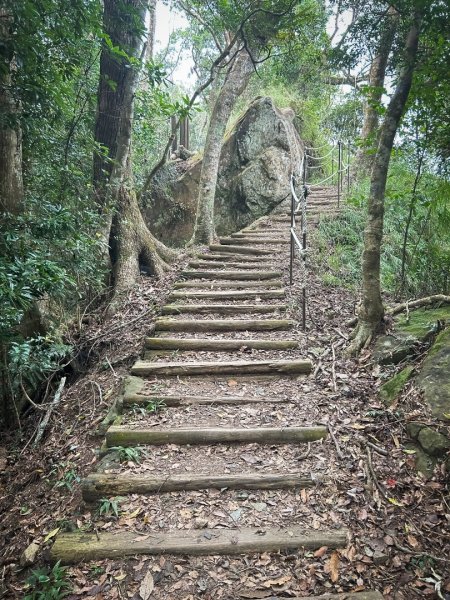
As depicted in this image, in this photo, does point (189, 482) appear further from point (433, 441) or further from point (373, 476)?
point (433, 441)

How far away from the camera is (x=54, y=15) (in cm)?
336

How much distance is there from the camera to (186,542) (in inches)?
91.0

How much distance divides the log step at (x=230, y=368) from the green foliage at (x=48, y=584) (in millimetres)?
1901

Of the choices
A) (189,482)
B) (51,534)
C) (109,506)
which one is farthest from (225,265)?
(51,534)

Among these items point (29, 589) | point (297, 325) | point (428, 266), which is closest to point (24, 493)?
point (29, 589)

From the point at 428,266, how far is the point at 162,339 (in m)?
3.79

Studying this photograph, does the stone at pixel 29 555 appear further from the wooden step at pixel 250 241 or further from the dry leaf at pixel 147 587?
the wooden step at pixel 250 241

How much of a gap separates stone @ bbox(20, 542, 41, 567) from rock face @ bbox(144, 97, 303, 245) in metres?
9.27

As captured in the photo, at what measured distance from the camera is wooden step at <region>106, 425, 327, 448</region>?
3.06 meters

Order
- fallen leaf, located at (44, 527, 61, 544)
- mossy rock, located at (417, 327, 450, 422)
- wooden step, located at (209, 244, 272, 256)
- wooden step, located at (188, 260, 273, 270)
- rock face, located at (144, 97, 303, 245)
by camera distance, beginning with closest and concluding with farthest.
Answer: fallen leaf, located at (44, 527, 61, 544)
mossy rock, located at (417, 327, 450, 422)
wooden step, located at (188, 260, 273, 270)
wooden step, located at (209, 244, 272, 256)
rock face, located at (144, 97, 303, 245)

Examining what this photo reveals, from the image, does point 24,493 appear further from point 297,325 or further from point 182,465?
point 297,325

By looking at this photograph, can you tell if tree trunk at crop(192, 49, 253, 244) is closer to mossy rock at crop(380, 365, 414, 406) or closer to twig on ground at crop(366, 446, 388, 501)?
mossy rock at crop(380, 365, 414, 406)

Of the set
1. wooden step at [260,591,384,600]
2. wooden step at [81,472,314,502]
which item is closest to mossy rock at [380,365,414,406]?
wooden step at [81,472,314,502]

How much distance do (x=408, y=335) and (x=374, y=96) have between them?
332 centimetres
